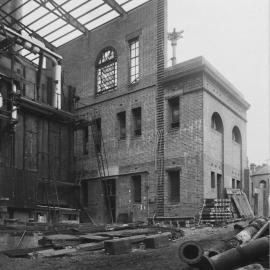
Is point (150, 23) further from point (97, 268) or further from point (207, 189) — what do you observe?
point (97, 268)

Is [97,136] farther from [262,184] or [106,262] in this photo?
[262,184]

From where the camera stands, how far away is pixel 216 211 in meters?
20.5

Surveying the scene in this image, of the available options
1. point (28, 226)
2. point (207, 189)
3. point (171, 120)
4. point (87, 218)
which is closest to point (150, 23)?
point (171, 120)

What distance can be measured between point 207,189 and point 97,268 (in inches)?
491

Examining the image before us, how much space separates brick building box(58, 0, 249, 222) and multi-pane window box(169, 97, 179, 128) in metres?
0.05

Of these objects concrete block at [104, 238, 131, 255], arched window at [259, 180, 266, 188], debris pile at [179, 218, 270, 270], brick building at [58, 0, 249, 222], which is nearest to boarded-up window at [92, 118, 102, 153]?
brick building at [58, 0, 249, 222]

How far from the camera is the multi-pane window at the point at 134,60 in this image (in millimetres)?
25317

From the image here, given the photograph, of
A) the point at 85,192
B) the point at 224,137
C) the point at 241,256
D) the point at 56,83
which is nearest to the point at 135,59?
the point at 56,83

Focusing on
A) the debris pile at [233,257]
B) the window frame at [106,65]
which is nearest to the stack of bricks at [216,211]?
the window frame at [106,65]

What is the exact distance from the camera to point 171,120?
23375 mm

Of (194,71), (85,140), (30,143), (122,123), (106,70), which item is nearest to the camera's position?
(194,71)

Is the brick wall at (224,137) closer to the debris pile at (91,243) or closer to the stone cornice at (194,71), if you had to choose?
the stone cornice at (194,71)

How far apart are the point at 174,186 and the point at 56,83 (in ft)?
28.7

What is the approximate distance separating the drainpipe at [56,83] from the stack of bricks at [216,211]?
986 cm
